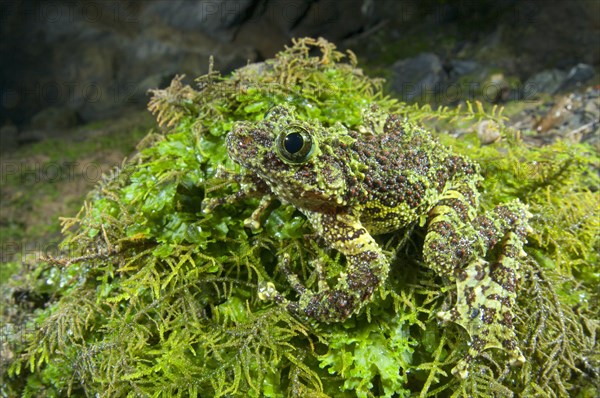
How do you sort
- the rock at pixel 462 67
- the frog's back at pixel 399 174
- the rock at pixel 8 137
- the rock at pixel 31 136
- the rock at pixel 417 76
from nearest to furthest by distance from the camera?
the frog's back at pixel 399 174 → the rock at pixel 417 76 → the rock at pixel 462 67 → the rock at pixel 8 137 → the rock at pixel 31 136

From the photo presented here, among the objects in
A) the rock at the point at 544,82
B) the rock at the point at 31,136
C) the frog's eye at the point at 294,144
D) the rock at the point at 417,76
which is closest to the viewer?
the frog's eye at the point at 294,144

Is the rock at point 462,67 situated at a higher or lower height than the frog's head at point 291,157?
lower

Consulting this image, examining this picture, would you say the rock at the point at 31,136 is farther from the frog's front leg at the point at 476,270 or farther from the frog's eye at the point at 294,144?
the frog's front leg at the point at 476,270

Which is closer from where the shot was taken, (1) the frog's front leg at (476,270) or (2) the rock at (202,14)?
(1) the frog's front leg at (476,270)

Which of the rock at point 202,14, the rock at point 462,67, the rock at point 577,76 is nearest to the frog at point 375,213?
the rock at point 577,76

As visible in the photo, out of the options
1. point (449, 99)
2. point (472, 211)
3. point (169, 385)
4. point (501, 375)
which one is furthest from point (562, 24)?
point (169, 385)

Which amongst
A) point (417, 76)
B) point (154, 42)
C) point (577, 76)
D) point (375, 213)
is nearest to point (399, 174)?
point (375, 213)
